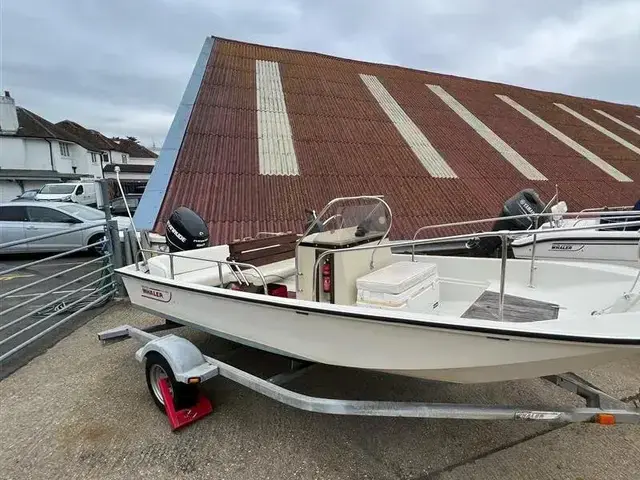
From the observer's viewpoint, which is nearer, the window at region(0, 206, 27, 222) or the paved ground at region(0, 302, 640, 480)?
the paved ground at region(0, 302, 640, 480)

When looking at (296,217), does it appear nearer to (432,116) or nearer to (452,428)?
(452,428)

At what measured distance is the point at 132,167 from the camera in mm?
37781

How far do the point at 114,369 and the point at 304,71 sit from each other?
10.5 metres

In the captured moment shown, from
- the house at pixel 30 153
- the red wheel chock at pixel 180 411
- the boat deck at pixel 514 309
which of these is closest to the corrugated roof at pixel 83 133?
the house at pixel 30 153

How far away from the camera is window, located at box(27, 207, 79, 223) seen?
8562 mm

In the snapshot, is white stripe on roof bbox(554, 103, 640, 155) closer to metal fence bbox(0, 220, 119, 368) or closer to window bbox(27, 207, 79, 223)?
metal fence bbox(0, 220, 119, 368)

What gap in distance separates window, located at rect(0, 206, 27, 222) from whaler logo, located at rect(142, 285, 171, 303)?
23.5 ft

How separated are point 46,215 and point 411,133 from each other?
8762 mm

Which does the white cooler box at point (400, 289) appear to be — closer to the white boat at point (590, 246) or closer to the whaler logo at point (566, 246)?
the white boat at point (590, 246)

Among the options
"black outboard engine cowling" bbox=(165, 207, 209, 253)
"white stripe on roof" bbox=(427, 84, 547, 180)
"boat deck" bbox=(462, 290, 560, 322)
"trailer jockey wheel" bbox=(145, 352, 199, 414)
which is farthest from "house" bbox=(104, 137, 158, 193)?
"boat deck" bbox=(462, 290, 560, 322)

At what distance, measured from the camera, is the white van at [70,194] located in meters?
13.7

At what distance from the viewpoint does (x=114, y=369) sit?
3.62 metres

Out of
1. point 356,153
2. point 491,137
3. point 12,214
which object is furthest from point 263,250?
point 491,137

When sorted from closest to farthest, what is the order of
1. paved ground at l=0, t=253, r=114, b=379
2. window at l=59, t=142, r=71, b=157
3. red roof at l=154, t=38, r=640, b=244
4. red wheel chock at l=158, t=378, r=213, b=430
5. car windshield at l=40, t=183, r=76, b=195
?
red wheel chock at l=158, t=378, r=213, b=430 < paved ground at l=0, t=253, r=114, b=379 < red roof at l=154, t=38, r=640, b=244 < car windshield at l=40, t=183, r=76, b=195 < window at l=59, t=142, r=71, b=157
